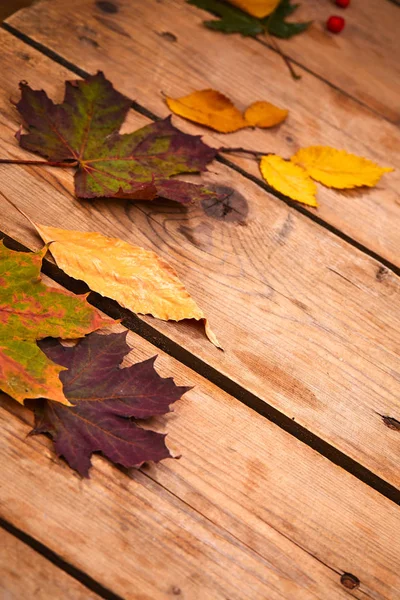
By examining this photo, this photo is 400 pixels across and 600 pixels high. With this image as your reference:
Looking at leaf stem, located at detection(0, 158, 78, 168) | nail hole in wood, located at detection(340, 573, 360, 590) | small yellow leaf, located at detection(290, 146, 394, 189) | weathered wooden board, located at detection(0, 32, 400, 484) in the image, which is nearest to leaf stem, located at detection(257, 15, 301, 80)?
small yellow leaf, located at detection(290, 146, 394, 189)

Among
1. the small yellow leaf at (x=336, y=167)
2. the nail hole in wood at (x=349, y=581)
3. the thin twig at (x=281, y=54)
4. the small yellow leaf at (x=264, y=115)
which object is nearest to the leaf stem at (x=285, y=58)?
the thin twig at (x=281, y=54)

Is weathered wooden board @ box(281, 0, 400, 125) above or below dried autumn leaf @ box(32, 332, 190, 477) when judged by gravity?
above

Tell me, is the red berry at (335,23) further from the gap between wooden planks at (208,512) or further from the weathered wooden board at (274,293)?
the gap between wooden planks at (208,512)

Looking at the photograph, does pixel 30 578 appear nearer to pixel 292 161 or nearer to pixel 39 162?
pixel 39 162

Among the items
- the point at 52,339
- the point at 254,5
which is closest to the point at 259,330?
the point at 52,339

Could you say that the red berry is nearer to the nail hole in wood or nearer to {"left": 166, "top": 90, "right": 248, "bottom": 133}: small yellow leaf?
{"left": 166, "top": 90, "right": 248, "bottom": 133}: small yellow leaf

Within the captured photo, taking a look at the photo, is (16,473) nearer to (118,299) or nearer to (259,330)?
(118,299)

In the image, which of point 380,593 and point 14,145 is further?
point 14,145
